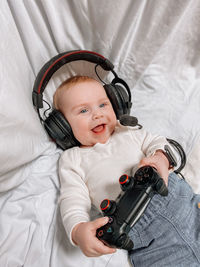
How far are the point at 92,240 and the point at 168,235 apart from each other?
0.87 feet

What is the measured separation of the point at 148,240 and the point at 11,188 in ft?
1.72

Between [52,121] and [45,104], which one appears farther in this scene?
[45,104]

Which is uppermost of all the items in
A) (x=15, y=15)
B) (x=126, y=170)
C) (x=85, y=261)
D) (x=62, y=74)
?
(x=15, y=15)

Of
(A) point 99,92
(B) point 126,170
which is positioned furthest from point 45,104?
(B) point 126,170

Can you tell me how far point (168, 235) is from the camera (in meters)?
0.74

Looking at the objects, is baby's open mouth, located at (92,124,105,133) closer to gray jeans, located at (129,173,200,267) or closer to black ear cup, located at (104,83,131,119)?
black ear cup, located at (104,83,131,119)

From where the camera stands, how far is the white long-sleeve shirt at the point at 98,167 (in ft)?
2.66

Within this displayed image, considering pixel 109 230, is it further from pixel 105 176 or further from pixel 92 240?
pixel 105 176

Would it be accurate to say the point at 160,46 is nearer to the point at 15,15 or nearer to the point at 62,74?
the point at 62,74

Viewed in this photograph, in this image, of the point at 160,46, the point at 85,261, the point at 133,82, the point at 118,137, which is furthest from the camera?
the point at 133,82

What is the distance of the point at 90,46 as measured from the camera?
1038mm

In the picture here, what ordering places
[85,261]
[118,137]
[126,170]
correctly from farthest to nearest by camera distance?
[118,137] → [126,170] → [85,261]

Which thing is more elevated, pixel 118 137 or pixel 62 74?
pixel 62 74

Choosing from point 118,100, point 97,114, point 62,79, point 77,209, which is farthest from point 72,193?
point 62,79
